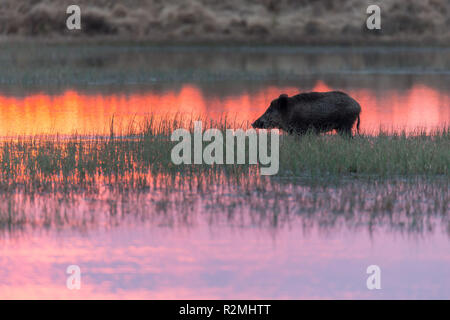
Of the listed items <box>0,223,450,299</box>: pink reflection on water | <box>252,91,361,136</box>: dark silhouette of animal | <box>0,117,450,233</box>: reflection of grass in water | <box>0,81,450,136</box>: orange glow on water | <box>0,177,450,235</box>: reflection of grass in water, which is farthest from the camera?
<box>0,81,450,136</box>: orange glow on water

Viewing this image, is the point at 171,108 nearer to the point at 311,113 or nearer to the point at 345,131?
the point at 345,131

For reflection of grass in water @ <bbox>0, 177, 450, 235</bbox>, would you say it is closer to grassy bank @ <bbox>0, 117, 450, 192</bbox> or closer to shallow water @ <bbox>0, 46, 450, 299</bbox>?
shallow water @ <bbox>0, 46, 450, 299</bbox>

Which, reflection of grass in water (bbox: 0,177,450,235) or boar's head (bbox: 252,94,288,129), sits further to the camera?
boar's head (bbox: 252,94,288,129)

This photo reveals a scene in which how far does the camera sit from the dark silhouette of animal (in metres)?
16.9

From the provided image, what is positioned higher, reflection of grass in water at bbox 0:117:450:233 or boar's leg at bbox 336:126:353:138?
boar's leg at bbox 336:126:353:138

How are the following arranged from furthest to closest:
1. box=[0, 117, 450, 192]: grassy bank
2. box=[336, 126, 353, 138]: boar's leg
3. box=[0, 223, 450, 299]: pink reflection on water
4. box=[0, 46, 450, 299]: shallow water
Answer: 1. box=[336, 126, 353, 138]: boar's leg
2. box=[0, 117, 450, 192]: grassy bank
3. box=[0, 46, 450, 299]: shallow water
4. box=[0, 223, 450, 299]: pink reflection on water

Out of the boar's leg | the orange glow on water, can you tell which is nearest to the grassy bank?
the boar's leg

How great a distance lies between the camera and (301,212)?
12.1 metres

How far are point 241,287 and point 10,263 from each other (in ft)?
9.48

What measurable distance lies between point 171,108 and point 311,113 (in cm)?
1288

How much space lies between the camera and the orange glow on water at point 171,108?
2366 cm

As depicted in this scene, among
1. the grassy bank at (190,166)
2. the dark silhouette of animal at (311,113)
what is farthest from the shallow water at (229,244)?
the dark silhouette of animal at (311,113)

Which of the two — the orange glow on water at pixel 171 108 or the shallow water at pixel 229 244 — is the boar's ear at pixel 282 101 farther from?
the orange glow on water at pixel 171 108

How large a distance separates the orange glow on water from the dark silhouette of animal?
174 inches
